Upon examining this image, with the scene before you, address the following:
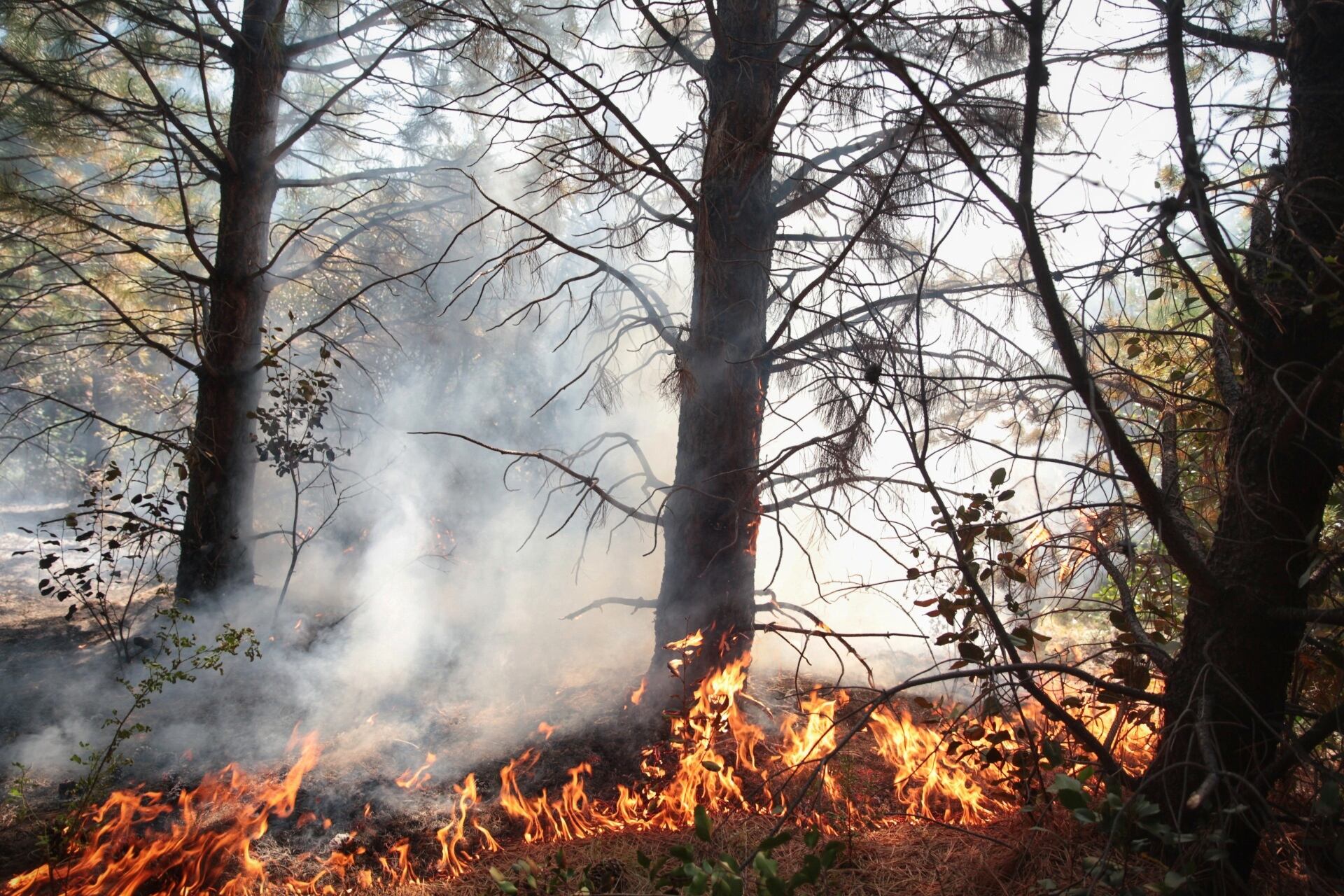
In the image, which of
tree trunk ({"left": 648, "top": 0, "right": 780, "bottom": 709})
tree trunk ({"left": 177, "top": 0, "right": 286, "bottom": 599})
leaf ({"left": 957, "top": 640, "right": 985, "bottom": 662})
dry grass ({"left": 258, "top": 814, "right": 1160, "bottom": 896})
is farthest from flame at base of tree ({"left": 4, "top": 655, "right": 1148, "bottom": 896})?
tree trunk ({"left": 177, "top": 0, "right": 286, "bottom": 599})

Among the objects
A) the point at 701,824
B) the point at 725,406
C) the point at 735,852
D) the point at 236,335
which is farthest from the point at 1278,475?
the point at 236,335

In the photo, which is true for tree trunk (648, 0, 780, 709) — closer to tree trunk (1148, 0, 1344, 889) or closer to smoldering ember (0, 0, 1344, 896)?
smoldering ember (0, 0, 1344, 896)

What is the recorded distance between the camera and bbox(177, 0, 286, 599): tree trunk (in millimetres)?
5965

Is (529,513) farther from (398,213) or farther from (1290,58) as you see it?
(1290,58)

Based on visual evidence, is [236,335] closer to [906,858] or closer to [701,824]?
[701,824]

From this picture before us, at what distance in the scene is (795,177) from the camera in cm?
451

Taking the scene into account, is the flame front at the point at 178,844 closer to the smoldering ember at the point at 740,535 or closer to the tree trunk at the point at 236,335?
the smoldering ember at the point at 740,535

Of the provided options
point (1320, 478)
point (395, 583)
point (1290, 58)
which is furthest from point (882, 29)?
point (395, 583)

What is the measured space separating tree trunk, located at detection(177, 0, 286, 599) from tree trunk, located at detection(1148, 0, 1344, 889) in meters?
6.42

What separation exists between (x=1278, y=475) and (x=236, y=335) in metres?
6.80

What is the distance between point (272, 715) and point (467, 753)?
153 centimetres

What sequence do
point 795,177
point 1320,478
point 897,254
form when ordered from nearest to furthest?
point 1320,478 → point 795,177 → point 897,254

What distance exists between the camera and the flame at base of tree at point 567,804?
136 inches

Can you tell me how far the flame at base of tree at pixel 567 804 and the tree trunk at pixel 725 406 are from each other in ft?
1.43
